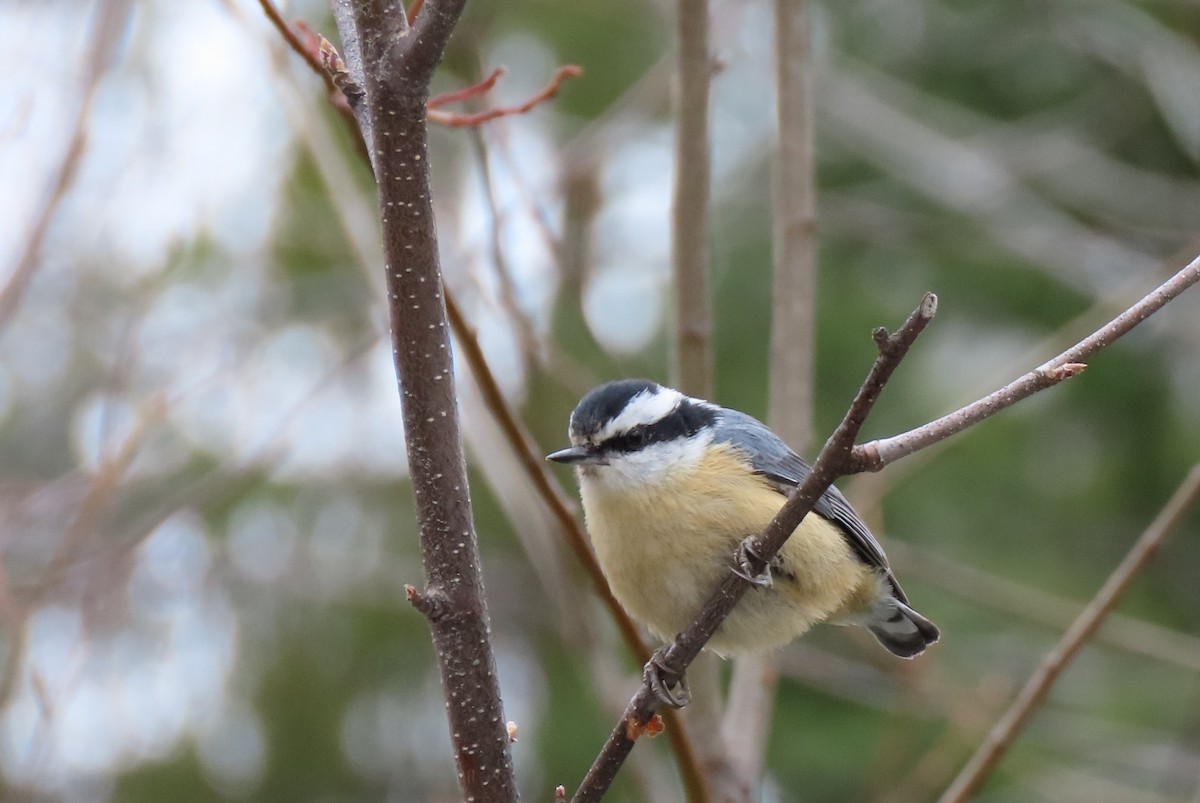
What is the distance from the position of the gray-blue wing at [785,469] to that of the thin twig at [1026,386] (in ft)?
4.24

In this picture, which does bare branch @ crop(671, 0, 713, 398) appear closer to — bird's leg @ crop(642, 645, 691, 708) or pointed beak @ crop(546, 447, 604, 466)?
pointed beak @ crop(546, 447, 604, 466)

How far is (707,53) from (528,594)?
567 centimetres

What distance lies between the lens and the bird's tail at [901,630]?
11.0 feet

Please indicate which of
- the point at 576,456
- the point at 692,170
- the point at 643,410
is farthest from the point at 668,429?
the point at 692,170

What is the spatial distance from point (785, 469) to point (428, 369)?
5.15ft

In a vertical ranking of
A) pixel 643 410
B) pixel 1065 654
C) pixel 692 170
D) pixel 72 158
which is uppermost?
pixel 72 158

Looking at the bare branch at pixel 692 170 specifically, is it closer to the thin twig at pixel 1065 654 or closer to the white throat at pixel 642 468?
the white throat at pixel 642 468

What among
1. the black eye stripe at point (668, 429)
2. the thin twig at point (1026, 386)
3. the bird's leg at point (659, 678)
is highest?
the thin twig at point (1026, 386)

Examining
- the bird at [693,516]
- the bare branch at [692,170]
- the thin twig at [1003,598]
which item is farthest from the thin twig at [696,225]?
the thin twig at [1003,598]

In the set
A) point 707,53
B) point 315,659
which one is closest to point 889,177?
point 315,659

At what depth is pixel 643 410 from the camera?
9.75 ft

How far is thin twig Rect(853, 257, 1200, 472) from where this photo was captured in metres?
1.60

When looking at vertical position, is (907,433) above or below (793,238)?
below

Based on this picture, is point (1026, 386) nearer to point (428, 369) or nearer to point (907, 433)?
point (907, 433)
